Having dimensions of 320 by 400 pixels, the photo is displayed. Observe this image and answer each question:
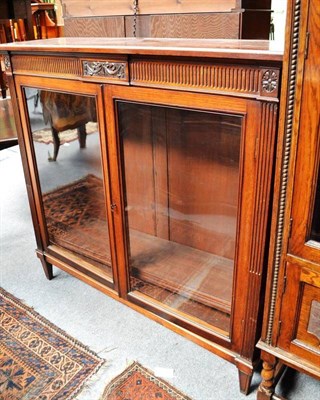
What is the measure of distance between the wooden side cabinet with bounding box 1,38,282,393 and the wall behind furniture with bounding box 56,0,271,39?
149mm

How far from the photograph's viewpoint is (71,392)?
41.6 inches

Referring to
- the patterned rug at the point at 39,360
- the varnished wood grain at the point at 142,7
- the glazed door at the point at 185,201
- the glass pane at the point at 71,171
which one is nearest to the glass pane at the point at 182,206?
the glazed door at the point at 185,201

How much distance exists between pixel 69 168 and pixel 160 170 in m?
0.32

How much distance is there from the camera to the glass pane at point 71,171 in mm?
1129

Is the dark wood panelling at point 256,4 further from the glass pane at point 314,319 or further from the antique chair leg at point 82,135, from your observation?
the glass pane at point 314,319

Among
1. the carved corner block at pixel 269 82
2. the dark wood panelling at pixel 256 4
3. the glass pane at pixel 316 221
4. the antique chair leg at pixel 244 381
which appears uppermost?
the dark wood panelling at pixel 256 4

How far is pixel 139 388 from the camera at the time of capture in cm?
106

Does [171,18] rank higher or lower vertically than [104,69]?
higher

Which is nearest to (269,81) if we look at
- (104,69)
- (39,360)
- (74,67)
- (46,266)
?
(104,69)

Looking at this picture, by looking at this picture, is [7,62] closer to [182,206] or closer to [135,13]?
[135,13]

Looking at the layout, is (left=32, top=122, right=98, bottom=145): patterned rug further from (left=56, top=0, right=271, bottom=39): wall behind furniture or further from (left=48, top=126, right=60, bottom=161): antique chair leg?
(left=56, top=0, right=271, bottom=39): wall behind furniture

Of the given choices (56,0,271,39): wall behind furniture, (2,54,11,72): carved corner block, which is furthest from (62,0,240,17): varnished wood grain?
(2,54,11,72): carved corner block

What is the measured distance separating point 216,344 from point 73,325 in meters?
0.49

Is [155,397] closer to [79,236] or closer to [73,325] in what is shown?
[73,325]
